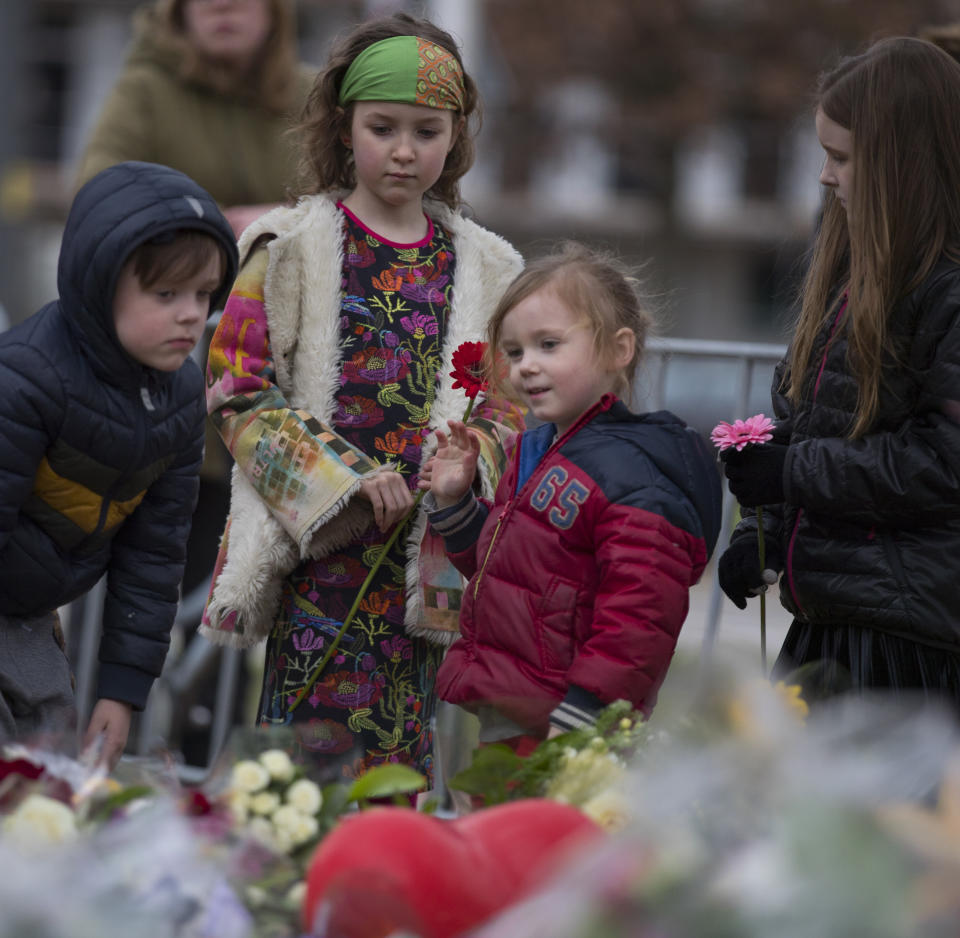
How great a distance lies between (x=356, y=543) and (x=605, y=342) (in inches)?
27.8

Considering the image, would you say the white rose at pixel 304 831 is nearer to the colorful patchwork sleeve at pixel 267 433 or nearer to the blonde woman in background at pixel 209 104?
the colorful patchwork sleeve at pixel 267 433

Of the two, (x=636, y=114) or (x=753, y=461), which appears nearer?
(x=753, y=461)

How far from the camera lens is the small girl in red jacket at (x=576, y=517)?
2.72 m

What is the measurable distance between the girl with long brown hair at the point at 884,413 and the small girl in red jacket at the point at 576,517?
0.22 metres

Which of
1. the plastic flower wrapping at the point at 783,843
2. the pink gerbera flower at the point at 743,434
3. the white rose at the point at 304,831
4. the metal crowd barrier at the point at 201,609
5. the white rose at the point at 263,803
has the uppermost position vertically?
the plastic flower wrapping at the point at 783,843

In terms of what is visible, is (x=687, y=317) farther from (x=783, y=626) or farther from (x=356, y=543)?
(x=356, y=543)

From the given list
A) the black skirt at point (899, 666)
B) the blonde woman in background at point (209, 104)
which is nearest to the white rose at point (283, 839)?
the black skirt at point (899, 666)

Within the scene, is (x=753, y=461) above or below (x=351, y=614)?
above

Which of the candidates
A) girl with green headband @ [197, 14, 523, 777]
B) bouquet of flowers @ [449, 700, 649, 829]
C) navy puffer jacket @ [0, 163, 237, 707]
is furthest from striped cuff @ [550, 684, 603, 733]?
navy puffer jacket @ [0, 163, 237, 707]

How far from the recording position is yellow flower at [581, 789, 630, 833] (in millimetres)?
1741

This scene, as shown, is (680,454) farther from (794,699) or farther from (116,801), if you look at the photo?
(116,801)

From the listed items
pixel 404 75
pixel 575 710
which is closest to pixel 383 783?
pixel 575 710

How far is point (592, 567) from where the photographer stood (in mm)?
2846

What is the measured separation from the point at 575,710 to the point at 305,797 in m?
0.83
